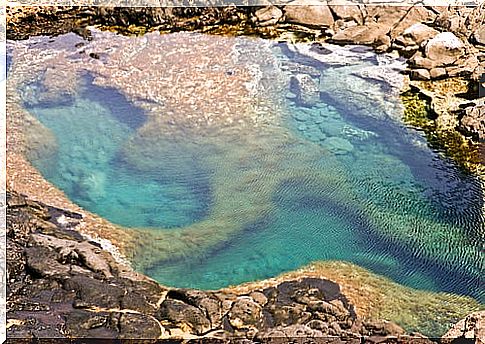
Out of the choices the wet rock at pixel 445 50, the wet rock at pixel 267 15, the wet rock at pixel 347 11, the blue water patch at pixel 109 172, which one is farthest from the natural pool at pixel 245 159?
the wet rock at pixel 347 11

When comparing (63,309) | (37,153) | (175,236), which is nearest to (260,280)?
(175,236)

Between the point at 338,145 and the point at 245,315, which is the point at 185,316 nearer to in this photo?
the point at 245,315

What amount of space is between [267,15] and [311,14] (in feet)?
2.32

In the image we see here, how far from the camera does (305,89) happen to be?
28.3 ft

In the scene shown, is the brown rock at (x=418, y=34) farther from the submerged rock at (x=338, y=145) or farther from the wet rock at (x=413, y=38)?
the submerged rock at (x=338, y=145)

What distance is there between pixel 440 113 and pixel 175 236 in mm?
3784

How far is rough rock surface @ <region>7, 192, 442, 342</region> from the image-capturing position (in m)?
5.03

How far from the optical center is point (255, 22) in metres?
10.6

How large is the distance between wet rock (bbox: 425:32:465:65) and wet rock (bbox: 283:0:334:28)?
187 cm

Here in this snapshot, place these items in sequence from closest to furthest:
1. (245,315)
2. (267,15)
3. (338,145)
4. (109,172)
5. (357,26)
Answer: (245,315), (109,172), (338,145), (357,26), (267,15)

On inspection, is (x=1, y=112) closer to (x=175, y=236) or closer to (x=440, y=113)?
(x=175, y=236)

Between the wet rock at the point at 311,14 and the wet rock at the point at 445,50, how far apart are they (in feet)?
6.15

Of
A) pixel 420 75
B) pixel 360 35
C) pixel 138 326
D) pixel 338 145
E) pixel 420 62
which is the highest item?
pixel 360 35

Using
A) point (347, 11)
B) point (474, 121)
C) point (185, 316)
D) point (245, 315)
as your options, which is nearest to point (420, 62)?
point (474, 121)
